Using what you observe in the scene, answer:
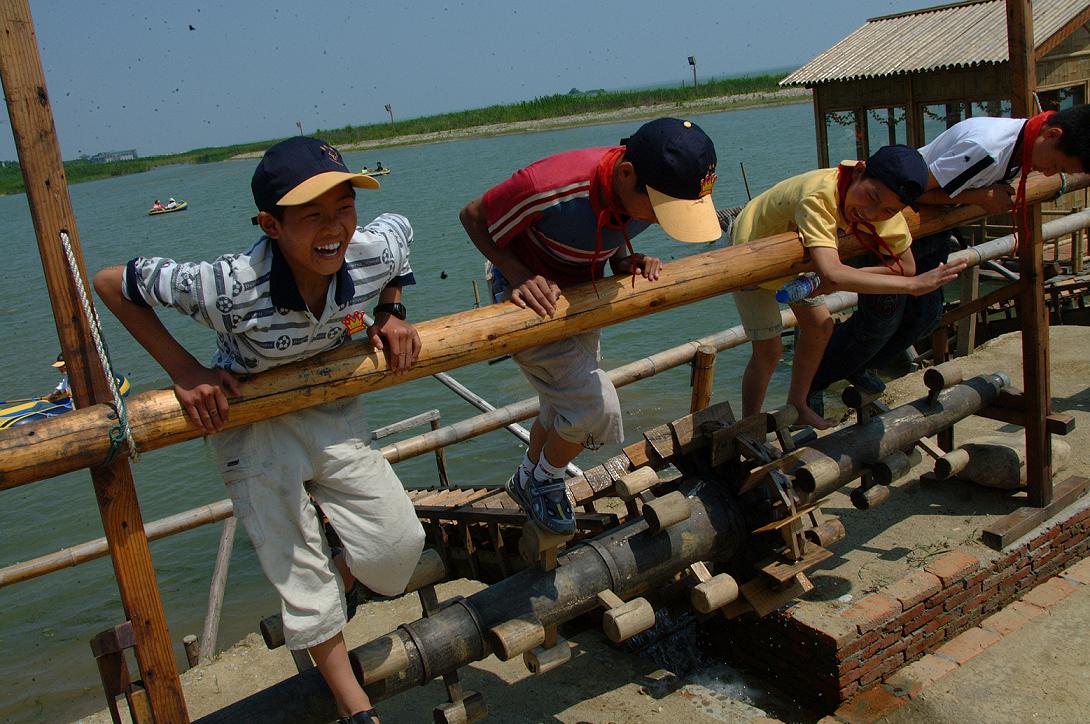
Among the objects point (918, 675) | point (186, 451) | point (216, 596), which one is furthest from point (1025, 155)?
point (186, 451)

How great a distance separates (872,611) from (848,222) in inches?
62.0

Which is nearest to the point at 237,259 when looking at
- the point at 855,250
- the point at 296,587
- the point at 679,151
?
the point at 296,587

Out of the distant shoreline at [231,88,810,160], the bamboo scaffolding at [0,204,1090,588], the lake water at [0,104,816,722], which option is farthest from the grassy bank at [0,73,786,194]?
the bamboo scaffolding at [0,204,1090,588]

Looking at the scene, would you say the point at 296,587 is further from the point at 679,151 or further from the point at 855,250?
the point at 855,250

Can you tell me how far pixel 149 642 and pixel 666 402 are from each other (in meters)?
10.5

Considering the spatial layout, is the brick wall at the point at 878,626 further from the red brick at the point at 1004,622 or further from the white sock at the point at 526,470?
the white sock at the point at 526,470

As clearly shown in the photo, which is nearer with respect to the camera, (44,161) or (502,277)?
(44,161)

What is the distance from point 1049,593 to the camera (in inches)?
177

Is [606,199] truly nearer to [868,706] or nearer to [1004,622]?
[868,706]

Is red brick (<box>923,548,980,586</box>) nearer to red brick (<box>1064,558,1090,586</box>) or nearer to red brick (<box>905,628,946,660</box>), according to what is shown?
red brick (<box>905,628,946,660</box>)

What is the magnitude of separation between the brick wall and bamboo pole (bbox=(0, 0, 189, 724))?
2437mm

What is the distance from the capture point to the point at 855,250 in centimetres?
404

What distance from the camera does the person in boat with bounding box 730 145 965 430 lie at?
3729 millimetres

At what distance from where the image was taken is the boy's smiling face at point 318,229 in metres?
2.58
